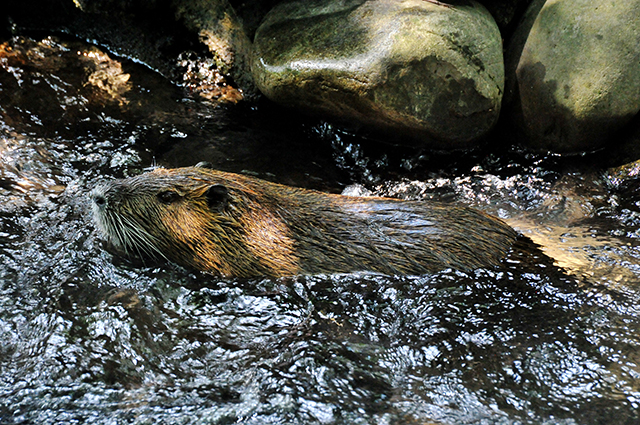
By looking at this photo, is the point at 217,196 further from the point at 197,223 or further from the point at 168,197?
the point at 168,197

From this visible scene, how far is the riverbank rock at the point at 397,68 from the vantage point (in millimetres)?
4801

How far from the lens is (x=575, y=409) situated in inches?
101

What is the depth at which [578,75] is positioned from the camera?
4.79 metres

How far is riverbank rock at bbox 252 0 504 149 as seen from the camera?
189 inches

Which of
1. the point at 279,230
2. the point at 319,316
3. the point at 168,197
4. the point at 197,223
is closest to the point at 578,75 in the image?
the point at 279,230

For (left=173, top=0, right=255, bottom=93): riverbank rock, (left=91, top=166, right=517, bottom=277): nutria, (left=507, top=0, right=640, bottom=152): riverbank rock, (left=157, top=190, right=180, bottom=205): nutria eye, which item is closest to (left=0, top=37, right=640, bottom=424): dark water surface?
(left=91, top=166, right=517, bottom=277): nutria

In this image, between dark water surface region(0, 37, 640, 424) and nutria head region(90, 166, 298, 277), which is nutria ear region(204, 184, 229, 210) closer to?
nutria head region(90, 166, 298, 277)

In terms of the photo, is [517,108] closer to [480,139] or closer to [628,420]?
[480,139]

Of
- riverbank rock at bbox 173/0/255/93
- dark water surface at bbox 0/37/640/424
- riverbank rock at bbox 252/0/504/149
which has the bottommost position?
dark water surface at bbox 0/37/640/424

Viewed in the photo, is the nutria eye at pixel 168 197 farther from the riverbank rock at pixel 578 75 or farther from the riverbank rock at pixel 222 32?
the riverbank rock at pixel 578 75

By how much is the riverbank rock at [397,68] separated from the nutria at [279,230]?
4.96 ft

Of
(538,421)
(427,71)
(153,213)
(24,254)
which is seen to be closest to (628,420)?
(538,421)

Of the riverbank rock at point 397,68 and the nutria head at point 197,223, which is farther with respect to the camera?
the riverbank rock at point 397,68

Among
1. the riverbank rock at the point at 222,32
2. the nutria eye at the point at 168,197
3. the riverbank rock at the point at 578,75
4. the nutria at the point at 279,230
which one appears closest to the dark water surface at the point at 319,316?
the nutria at the point at 279,230
